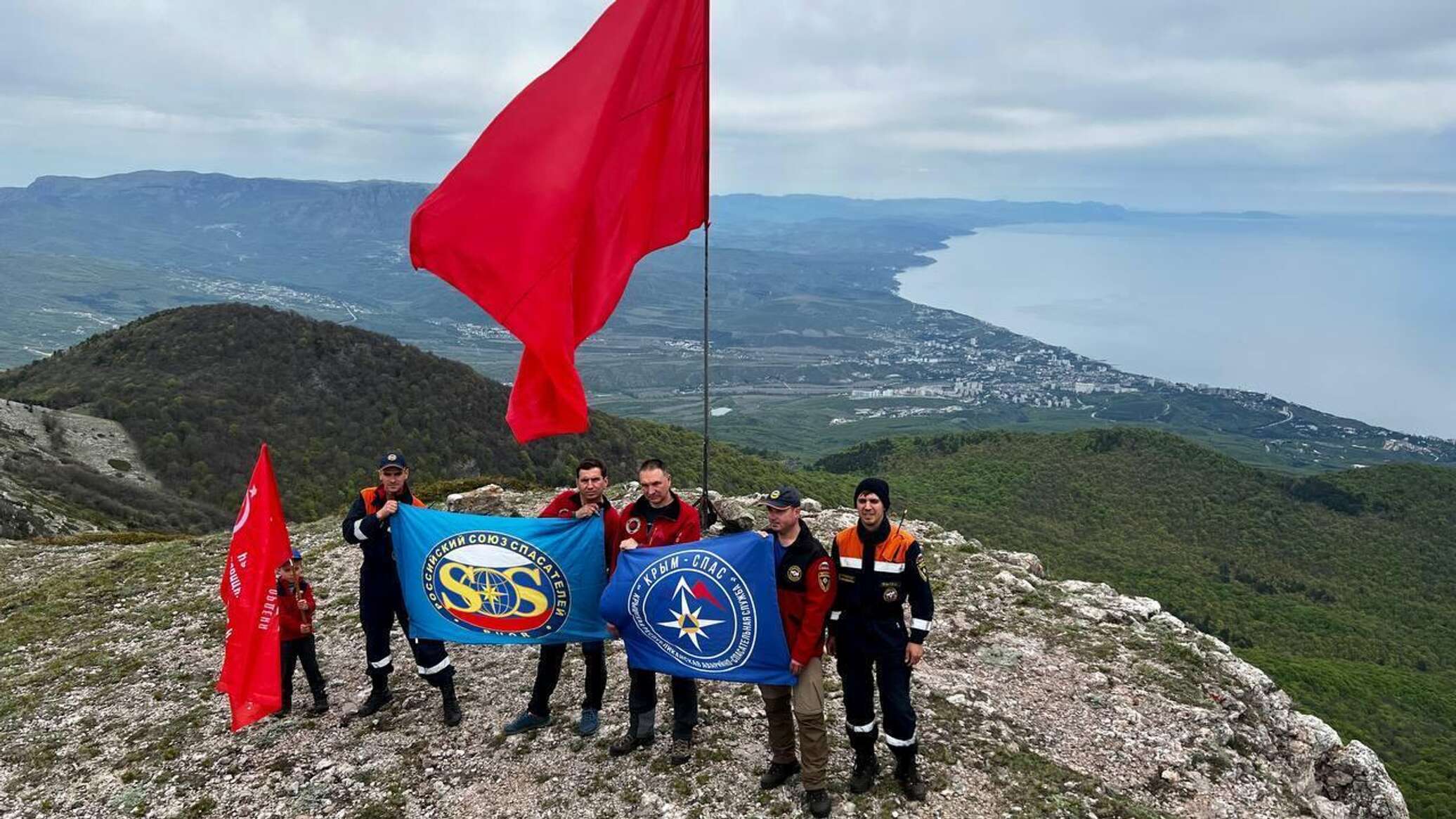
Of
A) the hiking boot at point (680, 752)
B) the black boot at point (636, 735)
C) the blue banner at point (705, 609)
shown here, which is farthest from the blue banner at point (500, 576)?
the hiking boot at point (680, 752)

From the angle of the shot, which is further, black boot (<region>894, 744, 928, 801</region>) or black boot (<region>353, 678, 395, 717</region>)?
black boot (<region>353, 678, 395, 717</region>)

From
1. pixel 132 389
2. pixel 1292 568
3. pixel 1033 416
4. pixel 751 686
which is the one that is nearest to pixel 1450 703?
pixel 1292 568

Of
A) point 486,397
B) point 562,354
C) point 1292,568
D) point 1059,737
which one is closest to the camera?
point 562,354

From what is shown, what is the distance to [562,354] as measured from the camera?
6.77 m

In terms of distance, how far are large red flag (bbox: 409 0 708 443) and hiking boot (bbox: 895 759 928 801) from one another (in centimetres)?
410

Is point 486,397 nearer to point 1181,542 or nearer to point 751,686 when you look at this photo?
point 1181,542

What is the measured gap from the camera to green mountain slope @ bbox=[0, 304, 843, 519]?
45.4 meters

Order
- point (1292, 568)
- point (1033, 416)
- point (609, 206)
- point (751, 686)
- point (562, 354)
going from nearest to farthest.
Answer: point (562, 354), point (609, 206), point (751, 686), point (1292, 568), point (1033, 416)

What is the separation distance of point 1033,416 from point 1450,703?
16020 centimetres

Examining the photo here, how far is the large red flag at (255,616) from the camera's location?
7391 mm

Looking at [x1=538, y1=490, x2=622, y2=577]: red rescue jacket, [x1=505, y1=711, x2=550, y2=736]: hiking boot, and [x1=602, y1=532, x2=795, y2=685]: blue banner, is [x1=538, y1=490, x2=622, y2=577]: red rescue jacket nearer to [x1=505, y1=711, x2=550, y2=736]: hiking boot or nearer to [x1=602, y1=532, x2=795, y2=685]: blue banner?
[x1=602, y1=532, x2=795, y2=685]: blue banner

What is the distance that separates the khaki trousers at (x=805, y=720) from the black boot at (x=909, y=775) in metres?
0.72

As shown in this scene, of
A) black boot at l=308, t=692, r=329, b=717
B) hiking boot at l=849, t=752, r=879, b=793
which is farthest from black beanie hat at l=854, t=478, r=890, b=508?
black boot at l=308, t=692, r=329, b=717

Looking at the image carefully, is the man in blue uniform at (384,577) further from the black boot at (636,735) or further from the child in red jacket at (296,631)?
the black boot at (636,735)
